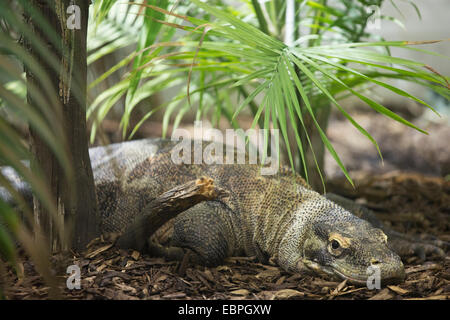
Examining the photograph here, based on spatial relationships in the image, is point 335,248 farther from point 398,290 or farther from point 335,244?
point 398,290

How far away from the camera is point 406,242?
11.7 ft

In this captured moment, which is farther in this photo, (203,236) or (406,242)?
(406,242)

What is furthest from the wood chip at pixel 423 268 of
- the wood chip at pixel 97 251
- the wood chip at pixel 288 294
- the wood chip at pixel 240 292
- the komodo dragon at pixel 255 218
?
the wood chip at pixel 97 251

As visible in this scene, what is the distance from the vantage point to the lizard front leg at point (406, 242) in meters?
3.44

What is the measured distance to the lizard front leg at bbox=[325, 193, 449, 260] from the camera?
3.44 metres

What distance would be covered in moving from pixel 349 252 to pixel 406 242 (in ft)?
Answer: 3.48

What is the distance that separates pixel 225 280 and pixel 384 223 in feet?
6.80

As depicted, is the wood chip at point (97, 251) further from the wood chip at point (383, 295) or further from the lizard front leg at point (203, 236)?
the wood chip at point (383, 295)

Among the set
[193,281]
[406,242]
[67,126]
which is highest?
[67,126]

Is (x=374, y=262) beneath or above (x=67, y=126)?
beneath

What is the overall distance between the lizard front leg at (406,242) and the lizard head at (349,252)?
690mm

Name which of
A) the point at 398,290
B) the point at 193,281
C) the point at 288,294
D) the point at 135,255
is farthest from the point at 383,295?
the point at 135,255

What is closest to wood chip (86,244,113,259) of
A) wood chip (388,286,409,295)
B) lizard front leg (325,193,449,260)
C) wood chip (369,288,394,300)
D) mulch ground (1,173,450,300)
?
mulch ground (1,173,450,300)

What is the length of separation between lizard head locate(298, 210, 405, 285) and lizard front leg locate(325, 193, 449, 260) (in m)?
0.69
